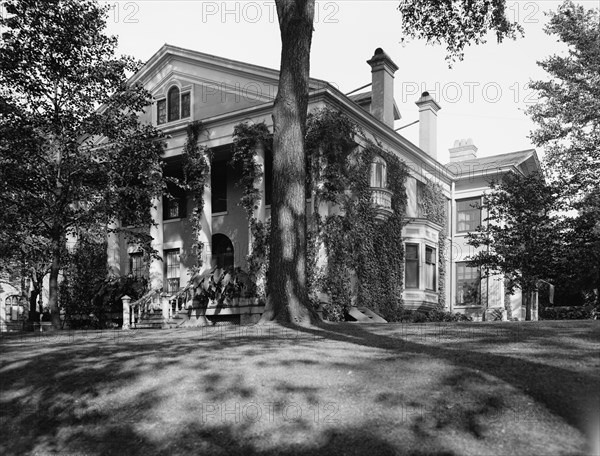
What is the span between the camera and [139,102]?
60.4ft

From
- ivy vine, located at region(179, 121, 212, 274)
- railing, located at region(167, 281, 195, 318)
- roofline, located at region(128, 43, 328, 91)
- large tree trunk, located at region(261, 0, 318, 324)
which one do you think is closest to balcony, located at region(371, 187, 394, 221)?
roofline, located at region(128, 43, 328, 91)

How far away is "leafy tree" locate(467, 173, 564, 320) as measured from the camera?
2344 cm

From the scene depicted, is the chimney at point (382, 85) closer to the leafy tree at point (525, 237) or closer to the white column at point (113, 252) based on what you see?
the leafy tree at point (525, 237)

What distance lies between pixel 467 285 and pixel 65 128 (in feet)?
70.3

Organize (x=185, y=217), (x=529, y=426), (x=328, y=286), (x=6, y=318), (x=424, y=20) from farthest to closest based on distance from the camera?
(x=6, y=318), (x=185, y=217), (x=328, y=286), (x=424, y=20), (x=529, y=426)

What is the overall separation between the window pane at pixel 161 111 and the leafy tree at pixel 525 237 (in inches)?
551

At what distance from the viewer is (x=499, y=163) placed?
31.8 metres

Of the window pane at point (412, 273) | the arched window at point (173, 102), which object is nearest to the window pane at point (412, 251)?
the window pane at point (412, 273)

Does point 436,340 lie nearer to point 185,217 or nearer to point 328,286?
point 328,286

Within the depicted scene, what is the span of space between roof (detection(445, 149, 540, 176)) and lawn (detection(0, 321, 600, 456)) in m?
22.7

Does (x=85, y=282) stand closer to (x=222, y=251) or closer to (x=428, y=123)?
(x=222, y=251)

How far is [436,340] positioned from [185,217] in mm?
19104

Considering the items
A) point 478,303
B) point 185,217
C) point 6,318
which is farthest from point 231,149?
point 6,318

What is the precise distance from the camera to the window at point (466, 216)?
106 feet
